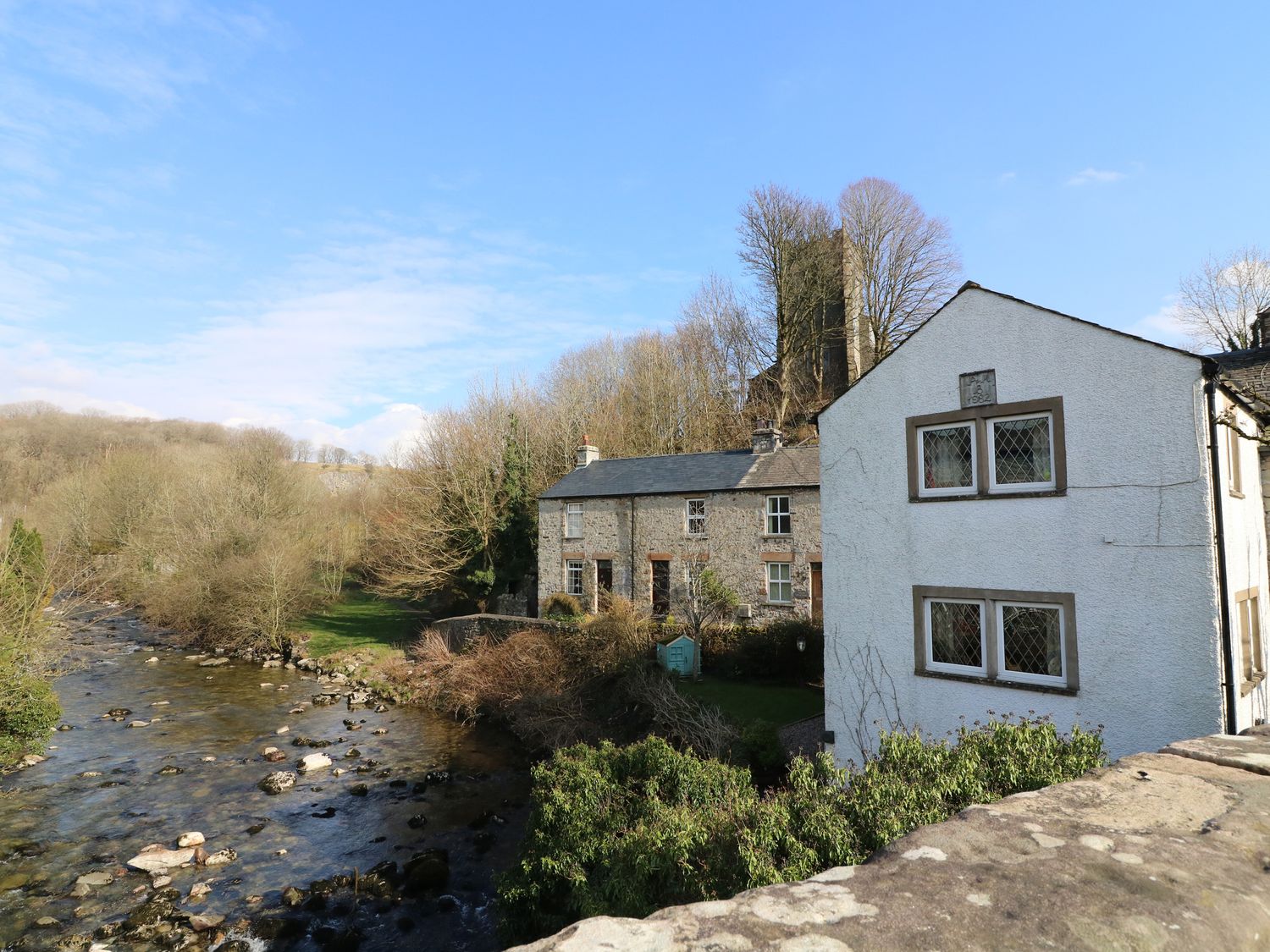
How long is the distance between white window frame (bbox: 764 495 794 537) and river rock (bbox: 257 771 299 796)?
54.2 feet

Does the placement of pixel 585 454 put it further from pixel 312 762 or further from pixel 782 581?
pixel 312 762

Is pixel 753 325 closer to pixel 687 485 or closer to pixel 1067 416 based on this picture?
pixel 687 485

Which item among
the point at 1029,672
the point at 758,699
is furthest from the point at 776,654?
the point at 1029,672

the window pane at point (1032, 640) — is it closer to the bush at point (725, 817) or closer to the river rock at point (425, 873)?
the bush at point (725, 817)

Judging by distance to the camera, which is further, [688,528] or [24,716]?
[688,528]

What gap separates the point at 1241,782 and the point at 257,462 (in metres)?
49.1

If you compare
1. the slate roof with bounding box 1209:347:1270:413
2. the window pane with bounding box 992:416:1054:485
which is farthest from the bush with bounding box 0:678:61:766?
the slate roof with bounding box 1209:347:1270:413

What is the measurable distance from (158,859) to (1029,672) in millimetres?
15214

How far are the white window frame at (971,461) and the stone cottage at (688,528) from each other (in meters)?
11.3

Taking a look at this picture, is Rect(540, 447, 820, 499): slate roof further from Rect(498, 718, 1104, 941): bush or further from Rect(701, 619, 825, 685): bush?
Rect(498, 718, 1104, 941): bush

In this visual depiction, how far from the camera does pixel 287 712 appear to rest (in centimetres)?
2280

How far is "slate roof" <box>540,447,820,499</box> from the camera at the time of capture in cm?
2600

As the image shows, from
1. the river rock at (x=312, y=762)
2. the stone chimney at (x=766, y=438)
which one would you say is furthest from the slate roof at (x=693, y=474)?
the river rock at (x=312, y=762)

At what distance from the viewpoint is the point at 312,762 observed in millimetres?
18141
